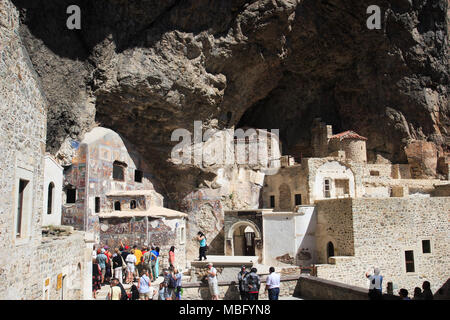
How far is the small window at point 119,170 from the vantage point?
69.2 ft

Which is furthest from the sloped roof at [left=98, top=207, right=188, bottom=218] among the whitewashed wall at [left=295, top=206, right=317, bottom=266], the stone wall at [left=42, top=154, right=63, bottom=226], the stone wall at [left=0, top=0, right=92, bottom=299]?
the stone wall at [left=0, top=0, right=92, bottom=299]

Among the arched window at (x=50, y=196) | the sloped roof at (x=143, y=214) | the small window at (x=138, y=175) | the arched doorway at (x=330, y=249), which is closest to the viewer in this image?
the arched window at (x=50, y=196)

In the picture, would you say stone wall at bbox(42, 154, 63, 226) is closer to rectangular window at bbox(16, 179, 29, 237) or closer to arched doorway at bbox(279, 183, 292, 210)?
rectangular window at bbox(16, 179, 29, 237)

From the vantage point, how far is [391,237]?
1866cm

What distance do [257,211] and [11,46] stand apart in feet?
54.0

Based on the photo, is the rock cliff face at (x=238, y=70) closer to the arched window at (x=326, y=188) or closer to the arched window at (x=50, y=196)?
the arched window at (x=50, y=196)

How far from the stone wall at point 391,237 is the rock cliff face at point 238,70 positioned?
931 cm

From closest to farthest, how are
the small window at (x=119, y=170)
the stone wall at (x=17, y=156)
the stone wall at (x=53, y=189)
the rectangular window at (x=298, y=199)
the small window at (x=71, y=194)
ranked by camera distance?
the stone wall at (x=17, y=156) → the stone wall at (x=53, y=189) → the small window at (x=71, y=194) → the small window at (x=119, y=170) → the rectangular window at (x=298, y=199)

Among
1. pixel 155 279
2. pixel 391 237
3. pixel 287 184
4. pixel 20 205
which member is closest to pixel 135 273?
pixel 155 279

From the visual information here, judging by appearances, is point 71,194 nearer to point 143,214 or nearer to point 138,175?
point 143,214

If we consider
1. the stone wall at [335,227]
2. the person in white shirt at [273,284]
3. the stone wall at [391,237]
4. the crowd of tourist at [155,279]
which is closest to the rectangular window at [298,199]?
the stone wall at [335,227]

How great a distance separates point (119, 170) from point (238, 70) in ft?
30.7

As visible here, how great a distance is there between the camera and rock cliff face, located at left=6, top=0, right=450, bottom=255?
64.7 feet
